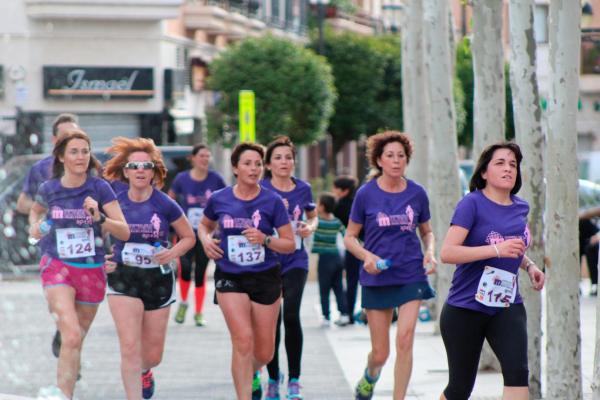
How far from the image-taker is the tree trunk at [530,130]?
10789 millimetres

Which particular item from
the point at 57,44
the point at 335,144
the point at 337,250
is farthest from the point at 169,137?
the point at 337,250

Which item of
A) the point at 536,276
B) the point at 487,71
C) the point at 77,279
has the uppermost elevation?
the point at 487,71

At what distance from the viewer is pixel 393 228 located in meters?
10.4

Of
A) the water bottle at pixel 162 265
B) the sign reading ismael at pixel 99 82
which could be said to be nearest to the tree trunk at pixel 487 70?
the water bottle at pixel 162 265

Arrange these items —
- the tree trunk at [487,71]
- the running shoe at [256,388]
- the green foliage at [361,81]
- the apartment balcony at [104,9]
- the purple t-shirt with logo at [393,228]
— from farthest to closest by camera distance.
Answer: the green foliage at [361,81], the apartment balcony at [104,9], the tree trunk at [487,71], the running shoe at [256,388], the purple t-shirt with logo at [393,228]

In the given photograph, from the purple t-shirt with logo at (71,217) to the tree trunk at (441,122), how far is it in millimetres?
5169

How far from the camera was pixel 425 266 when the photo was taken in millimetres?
10422

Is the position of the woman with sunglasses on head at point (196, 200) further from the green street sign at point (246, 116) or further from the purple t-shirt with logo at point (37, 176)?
the green street sign at point (246, 116)

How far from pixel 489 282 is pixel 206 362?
5749mm

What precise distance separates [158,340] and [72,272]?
69cm

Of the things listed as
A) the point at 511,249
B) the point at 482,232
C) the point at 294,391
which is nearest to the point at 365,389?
the point at 294,391

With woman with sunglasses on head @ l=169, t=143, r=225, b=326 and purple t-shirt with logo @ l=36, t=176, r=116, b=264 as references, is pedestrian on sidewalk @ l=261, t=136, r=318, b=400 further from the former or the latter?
woman with sunglasses on head @ l=169, t=143, r=225, b=326

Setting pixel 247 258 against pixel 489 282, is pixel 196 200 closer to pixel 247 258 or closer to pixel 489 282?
pixel 247 258

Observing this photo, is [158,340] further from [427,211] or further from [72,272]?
[427,211]
